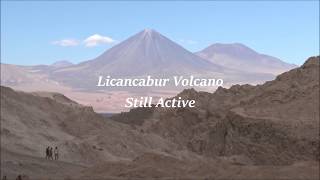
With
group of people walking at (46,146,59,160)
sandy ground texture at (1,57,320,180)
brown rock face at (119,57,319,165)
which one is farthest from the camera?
group of people walking at (46,146,59,160)

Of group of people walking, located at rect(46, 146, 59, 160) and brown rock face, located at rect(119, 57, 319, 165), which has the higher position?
brown rock face, located at rect(119, 57, 319, 165)

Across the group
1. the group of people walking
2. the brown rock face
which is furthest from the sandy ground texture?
the group of people walking

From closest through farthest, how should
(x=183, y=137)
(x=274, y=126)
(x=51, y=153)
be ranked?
(x=274, y=126)
(x=51, y=153)
(x=183, y=137)

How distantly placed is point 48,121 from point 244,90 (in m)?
12.2

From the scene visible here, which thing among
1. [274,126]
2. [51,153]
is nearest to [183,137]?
[51,153]

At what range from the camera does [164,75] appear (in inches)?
7288

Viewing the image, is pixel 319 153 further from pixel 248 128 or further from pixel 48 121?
pixel 48 121

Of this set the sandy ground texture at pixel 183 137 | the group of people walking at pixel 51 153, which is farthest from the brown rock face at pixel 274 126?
the group of people walking at pixel 51 153

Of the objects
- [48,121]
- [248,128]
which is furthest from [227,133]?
[48,121]

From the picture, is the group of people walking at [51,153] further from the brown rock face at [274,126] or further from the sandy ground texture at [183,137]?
the brown rock face at [274,126]

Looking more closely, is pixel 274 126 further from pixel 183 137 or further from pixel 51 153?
pixel 183 137

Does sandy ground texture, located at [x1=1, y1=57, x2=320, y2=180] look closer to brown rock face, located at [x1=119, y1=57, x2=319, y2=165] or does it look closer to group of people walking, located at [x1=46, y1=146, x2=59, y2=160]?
brown rock face, located at [x1=119, y1=57, x2=319, y2=165]

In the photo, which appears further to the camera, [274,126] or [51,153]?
Result: [51,153]

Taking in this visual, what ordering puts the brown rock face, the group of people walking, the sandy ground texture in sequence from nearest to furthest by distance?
the sandy ground texture < the brown rock face < the group of people walking
